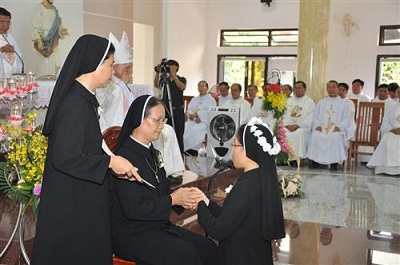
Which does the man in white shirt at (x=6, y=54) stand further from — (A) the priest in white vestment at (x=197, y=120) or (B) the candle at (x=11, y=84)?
(A) the priest in white vestment at (x=197, y=120)

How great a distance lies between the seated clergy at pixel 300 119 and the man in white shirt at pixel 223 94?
1409mm

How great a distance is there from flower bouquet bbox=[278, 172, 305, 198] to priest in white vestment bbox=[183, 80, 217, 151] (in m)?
3.13

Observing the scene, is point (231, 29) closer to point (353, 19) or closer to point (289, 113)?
point (353, 19)

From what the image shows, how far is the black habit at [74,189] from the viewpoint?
6.87 ft

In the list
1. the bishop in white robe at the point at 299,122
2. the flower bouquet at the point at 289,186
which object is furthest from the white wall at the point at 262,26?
the flower bouquet at the point at 289,186

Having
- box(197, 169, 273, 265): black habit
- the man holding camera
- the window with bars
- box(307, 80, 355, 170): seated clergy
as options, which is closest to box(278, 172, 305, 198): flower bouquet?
the man holding camera

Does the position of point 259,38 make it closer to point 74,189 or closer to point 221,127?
point 221,127

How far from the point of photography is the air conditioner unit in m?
7.86

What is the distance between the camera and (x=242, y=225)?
8.06 ft

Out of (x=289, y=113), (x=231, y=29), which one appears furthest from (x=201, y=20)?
(x=289, y=113)

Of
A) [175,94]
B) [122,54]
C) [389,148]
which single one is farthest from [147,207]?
[389,148]

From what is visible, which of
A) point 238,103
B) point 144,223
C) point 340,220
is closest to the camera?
point 144,223

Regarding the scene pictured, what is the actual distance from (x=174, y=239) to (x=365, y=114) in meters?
6.68

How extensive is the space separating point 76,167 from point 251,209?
87cm
